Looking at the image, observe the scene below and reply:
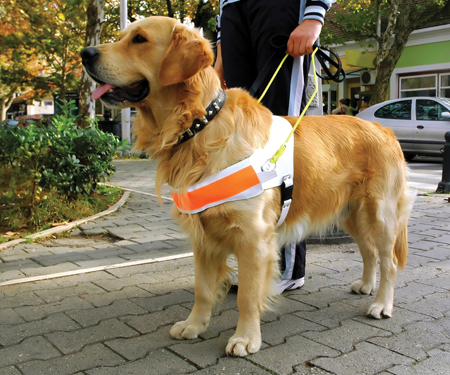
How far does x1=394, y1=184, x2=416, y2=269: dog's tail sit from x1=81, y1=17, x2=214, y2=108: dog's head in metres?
1.73

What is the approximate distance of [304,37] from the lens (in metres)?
3.04

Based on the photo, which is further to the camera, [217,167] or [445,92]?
[445,92]

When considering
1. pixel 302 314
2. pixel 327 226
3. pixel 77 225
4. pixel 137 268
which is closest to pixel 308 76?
pixel 327 226

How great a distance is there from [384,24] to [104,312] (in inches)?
971

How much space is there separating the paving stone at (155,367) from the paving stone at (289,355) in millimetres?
363

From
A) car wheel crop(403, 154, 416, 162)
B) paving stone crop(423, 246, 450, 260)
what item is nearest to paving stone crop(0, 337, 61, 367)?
paving stone crop(423, 246, 450, 260)

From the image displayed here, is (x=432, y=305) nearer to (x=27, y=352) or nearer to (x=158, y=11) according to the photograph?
(x=27, y=352)

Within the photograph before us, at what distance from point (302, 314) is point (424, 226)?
3.24m

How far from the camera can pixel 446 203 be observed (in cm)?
707

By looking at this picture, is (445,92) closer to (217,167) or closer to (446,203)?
(446,203)

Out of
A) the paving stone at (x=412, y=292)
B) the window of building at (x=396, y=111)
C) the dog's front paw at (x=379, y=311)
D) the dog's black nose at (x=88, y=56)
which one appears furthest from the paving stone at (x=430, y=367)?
the window of building at (x=396, y=111)

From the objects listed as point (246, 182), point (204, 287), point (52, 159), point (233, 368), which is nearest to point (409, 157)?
point (52, 159)

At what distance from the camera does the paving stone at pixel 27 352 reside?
2.30m

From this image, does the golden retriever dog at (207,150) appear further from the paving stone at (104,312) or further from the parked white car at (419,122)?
the parked white car at (419,122)
